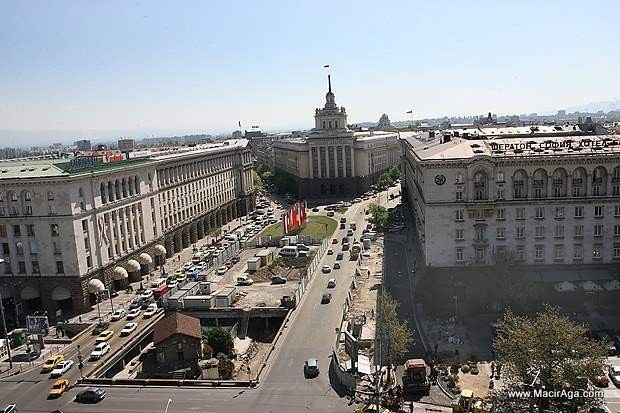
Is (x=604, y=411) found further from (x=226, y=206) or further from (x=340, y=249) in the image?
(x=226, y=206)

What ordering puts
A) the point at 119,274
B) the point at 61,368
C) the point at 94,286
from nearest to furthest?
the point at 61,368 < the point at 94,286 < the point at 119,274

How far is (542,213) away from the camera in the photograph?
77.2 metres

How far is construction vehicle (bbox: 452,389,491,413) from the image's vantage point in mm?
48938

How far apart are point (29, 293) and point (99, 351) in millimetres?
25673

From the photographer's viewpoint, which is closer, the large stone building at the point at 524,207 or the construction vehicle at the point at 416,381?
the construction vehicle at the point at 416,381

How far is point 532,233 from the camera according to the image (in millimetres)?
77375

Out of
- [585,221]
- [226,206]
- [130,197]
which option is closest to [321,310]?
[585,221]

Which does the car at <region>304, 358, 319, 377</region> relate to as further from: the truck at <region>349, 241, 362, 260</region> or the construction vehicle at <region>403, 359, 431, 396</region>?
the truck at <region>349, 241, 362, 260</region>

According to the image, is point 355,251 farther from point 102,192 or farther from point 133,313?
point 102,192

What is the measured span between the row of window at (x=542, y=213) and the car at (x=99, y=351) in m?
47.6

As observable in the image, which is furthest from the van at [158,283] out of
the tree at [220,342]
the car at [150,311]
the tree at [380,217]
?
the tree at [380,217]

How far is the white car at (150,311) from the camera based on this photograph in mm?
82000

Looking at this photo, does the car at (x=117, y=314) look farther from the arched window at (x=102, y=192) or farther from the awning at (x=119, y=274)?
the arched window at (x=102, y=192)

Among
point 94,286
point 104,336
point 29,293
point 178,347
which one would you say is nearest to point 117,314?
point 104,336
